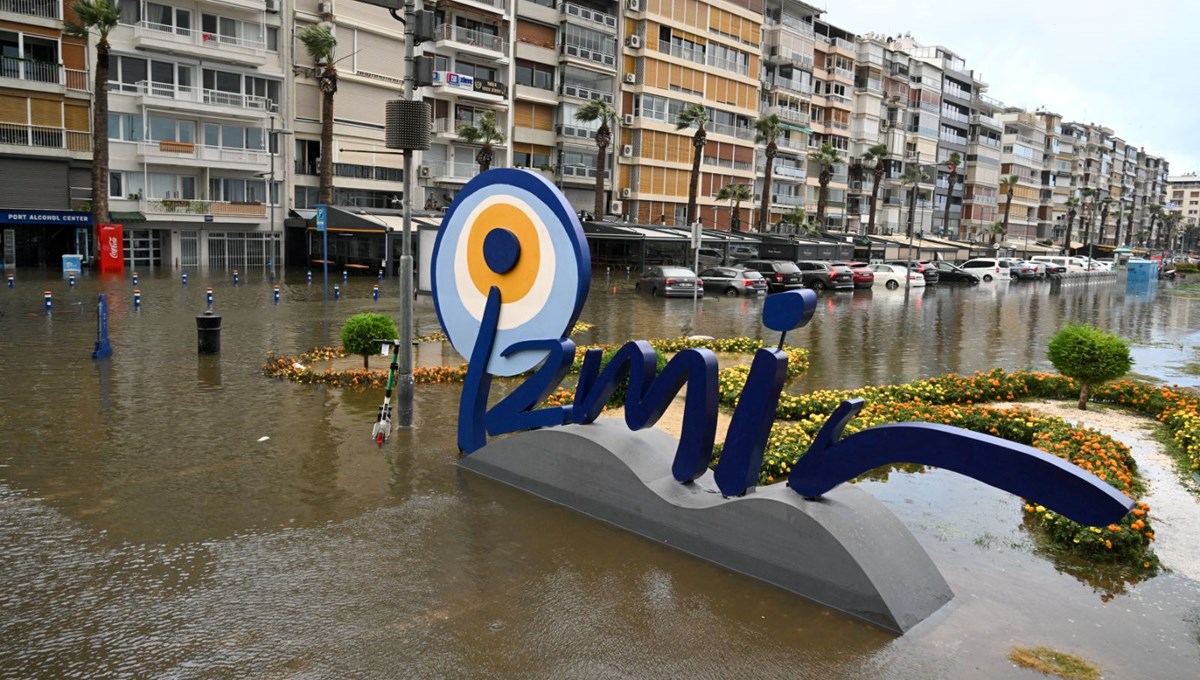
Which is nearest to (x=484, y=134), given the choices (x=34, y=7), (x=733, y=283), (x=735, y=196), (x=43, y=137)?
(x=733, y=283)

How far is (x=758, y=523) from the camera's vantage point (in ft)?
23.9

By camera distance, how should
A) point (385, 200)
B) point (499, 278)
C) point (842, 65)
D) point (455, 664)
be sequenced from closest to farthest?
point (455, 664)
point (499, 278)
point (385, 200)
point (842, 65)

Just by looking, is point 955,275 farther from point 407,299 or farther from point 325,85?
point 407,299

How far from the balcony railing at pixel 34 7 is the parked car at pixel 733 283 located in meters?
32.7

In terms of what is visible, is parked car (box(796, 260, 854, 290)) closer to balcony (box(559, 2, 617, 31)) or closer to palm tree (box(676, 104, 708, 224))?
palm tree (box(676, 104, 708, 224))

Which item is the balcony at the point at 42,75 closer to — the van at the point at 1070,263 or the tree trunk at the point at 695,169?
the tree trunk at the point at 695,169

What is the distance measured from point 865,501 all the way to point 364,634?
14.0 ft

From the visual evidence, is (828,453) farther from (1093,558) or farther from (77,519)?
(77,519)

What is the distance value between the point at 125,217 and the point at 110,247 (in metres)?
2.70

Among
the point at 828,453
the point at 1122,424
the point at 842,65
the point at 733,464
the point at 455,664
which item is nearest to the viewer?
the point at 455,664

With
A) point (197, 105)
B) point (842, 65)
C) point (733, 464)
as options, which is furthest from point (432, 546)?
point (842, 65)

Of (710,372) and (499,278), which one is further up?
(499,278)

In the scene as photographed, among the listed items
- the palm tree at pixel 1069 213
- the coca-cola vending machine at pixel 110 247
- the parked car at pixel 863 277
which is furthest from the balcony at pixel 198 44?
the palm tree at pixel 1069 213

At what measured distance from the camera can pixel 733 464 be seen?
24.5 ft
